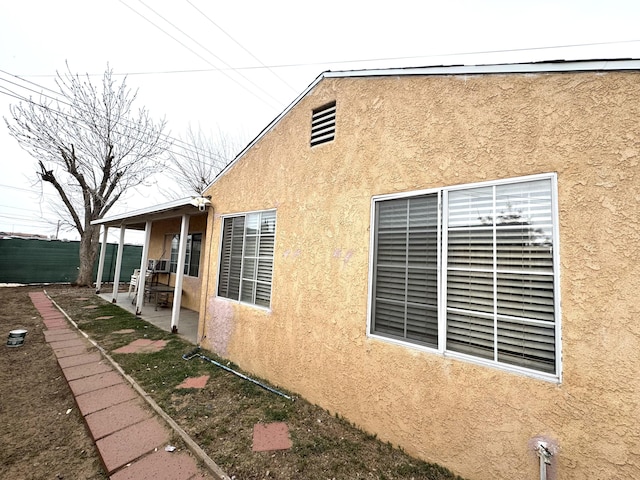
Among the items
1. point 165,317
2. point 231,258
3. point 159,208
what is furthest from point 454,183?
point 165,317

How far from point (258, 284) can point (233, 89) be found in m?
11.1

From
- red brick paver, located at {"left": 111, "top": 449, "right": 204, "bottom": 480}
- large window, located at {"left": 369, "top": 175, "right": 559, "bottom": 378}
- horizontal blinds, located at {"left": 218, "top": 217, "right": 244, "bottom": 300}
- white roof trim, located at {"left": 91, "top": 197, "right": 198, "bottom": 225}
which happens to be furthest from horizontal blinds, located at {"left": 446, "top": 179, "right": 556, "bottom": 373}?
white roof trim, located at {"left": 91, "top": 197, "right": 198, "bottom": 225}

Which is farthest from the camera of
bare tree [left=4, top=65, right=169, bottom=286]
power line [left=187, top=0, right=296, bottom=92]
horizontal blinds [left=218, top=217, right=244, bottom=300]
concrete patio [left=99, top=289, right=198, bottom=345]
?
bare tree [left=4, top=65, right=169, bottom=286]

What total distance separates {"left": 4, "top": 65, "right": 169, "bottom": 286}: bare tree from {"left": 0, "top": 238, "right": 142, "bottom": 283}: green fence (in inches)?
43.9

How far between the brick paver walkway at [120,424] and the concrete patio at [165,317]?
1.93 metres

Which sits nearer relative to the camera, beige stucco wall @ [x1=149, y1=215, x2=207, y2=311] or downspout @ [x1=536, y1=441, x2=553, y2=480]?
downspout @ [x1=536, y1=441, x2=553, y2=480]

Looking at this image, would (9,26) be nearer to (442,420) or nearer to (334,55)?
(334,55)

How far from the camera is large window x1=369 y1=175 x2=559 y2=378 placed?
226 cm

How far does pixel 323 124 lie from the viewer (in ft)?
13.3

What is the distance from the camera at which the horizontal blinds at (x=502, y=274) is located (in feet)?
7.38

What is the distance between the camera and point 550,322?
218 cm

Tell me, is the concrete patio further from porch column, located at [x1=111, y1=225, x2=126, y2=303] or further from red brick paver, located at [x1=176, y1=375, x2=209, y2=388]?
red brick paver, located at [x1=176, y1=375, x2=209, y2=388]

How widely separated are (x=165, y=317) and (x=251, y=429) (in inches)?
274

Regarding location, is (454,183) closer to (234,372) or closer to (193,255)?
(234,372)
